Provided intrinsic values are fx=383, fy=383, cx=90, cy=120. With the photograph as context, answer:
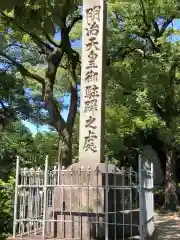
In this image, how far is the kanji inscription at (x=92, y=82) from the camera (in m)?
7.80

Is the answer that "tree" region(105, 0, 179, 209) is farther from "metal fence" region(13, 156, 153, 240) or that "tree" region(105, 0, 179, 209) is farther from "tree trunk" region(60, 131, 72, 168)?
"metal fence" region(13, 156, 153, 240)

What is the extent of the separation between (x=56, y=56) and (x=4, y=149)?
6411mm

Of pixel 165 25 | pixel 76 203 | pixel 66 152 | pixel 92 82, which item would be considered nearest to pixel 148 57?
pixel 165 25

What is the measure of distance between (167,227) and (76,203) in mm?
5973

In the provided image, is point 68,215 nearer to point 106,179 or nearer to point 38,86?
point 106,179

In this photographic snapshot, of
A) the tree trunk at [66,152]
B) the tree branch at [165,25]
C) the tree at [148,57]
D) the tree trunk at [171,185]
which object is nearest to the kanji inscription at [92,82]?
the tree trunk at [66,152]

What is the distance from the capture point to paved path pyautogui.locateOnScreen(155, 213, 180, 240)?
1033cm

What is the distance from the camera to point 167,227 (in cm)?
1231

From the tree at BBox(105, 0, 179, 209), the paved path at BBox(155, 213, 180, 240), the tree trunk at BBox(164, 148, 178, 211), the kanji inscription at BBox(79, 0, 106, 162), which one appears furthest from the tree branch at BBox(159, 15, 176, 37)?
the kanji inscription at BBox(79, 0, 106, 162)

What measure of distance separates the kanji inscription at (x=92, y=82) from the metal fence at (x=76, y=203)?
0.56 m

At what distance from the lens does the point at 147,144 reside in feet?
73.6

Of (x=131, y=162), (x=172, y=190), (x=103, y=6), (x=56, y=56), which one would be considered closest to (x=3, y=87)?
(x=56, y=56)

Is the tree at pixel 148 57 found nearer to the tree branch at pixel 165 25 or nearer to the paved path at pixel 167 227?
the tree branch at pixel 165 25

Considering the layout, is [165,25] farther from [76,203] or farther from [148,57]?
[76,203]
